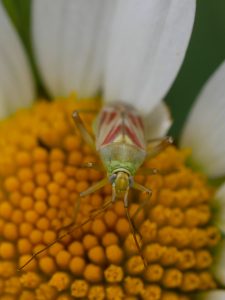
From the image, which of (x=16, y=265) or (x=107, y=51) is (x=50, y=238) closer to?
(x=16, y=265)

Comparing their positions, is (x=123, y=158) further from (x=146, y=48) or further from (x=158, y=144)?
(x=146, y=48)

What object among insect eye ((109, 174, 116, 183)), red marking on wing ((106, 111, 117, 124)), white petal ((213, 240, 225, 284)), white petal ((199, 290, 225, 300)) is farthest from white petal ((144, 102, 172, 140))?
white petal ((199, 290, 225, 300))

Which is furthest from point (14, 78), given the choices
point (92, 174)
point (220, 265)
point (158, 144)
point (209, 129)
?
point (220, 265)

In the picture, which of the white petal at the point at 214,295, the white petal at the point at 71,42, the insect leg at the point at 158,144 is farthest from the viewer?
the white petal at the point at 71,42

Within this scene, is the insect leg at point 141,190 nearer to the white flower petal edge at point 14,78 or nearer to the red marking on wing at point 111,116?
the red marking on wing at point 111,116

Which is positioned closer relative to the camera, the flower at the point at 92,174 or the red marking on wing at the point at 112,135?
the flower at the point at 92,174

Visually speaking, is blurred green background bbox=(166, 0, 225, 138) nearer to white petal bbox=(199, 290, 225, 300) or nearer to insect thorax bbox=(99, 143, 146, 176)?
insect thorax bbox=(99, 143, 146, 176)

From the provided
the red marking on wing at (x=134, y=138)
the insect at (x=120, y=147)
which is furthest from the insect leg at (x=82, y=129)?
the red marking on wing at (x=134, y=138)
